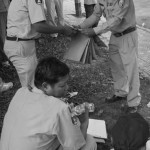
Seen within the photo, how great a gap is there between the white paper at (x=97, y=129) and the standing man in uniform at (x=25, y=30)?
1.00 metres

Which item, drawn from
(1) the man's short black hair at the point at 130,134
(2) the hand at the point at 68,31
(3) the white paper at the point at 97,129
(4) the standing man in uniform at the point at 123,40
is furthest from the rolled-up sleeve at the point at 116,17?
(1) the man's short black hair at the point at 130,134

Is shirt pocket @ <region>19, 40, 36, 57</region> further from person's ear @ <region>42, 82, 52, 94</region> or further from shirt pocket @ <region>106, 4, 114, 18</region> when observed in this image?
person's ear @ <region>42, 82, 52, 94</region>

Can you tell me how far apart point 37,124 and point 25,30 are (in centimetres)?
175

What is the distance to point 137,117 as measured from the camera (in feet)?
7.80

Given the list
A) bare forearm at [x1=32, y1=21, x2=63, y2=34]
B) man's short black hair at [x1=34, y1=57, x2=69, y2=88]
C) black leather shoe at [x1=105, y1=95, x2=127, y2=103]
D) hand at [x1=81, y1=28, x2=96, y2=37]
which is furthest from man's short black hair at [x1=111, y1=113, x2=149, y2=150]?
black leather shoe at [x1=105, y1=95, x2=127, y2=103]

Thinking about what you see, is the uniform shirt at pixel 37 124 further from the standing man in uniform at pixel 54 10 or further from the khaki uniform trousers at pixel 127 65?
the standing man in uniform at pixel 54 10

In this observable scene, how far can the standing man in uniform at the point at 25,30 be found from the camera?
3.60 meters

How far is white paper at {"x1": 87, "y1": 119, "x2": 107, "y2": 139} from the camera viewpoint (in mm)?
3783

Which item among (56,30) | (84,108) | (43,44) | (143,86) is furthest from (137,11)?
(84,108)

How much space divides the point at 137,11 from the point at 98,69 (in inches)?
174

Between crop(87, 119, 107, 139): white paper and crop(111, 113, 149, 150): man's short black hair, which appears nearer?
crop(111, 113, 149, 150): man's short black hair

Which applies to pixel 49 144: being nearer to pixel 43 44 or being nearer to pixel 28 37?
pixel 28 37

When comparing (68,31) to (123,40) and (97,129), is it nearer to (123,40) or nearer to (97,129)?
(123,40)

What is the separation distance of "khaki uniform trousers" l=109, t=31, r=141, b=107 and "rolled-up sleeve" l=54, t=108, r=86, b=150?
1.77 meters
